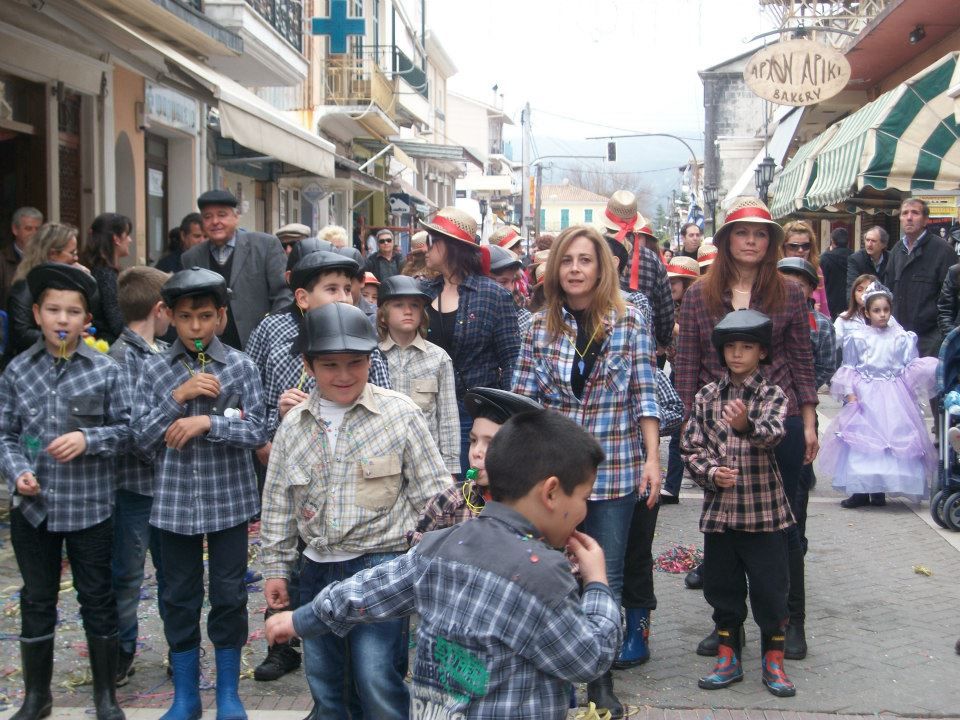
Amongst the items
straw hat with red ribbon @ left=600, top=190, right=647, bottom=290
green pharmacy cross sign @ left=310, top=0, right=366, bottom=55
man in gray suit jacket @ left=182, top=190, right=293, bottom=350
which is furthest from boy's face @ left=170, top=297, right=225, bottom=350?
green pharmacy cross sign @ left=310, top=0, right=366, bottom=55

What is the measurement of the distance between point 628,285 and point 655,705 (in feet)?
8.66

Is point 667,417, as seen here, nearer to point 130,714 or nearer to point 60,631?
point 130,714

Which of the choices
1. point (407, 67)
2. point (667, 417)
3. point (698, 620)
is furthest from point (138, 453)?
point (407, 67)

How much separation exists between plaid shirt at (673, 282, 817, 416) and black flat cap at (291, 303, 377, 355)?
188 centimetres

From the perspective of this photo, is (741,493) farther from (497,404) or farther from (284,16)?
(284,16)

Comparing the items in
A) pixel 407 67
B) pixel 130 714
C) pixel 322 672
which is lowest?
pixel 130 714

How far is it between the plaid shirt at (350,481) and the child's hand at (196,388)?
517 millimetres

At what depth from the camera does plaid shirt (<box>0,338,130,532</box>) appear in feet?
14.3

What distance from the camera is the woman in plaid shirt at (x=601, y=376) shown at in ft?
15.0

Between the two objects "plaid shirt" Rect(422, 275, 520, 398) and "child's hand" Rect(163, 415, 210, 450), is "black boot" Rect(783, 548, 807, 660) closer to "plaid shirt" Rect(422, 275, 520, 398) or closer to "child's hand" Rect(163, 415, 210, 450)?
"plaid shirt" Rect(422, 275, 520, 398)

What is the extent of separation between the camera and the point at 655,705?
4.71 m

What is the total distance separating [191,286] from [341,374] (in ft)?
2.99

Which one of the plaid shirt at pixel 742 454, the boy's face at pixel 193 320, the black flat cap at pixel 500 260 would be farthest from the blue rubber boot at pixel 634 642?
the black flat cap at pixel 500 260

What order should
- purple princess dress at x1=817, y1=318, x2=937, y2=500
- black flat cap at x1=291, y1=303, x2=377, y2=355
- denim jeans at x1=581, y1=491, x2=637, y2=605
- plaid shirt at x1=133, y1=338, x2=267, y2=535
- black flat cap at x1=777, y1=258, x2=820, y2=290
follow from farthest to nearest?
purple princess dress at x1=817, y1=318, x2=937, y2=500
black flat cap at x1=777, y1=258, x2=820, y2=290
denim jeans at x1=581, y1=491, x2=637, y2=605
plaid shirt at x1=133, y1=338, x2=267, y2=535
black flat cap at x1=291, y1=303, x2=377, y2=355
